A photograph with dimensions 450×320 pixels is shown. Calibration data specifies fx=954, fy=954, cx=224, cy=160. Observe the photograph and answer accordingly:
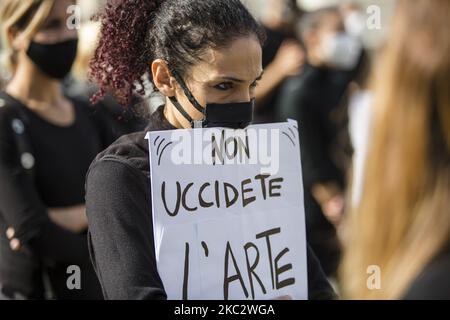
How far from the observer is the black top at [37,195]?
10.6 feet

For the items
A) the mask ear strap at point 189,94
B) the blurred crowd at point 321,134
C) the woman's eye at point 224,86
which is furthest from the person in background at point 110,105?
the woman's eye at point 224,86

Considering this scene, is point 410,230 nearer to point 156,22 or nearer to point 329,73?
point 156,22

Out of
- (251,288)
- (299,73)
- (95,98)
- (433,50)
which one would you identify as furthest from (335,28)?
(433,50)

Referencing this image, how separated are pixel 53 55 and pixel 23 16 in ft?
0.58

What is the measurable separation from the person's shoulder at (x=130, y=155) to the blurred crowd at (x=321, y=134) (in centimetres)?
33

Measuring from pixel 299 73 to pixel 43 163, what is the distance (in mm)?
3463

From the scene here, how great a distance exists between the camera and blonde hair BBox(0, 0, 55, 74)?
3.46 m

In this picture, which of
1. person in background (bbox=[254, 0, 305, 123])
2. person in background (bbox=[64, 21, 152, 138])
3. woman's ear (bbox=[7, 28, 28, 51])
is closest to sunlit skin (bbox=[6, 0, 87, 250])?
woman's ear (bbox=[7, 28, 28, 51])

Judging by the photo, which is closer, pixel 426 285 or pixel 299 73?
pixel 426 285

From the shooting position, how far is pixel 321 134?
5980mm

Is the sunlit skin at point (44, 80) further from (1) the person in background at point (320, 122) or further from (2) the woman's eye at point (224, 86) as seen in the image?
(1) the person in background at point (320, 122)

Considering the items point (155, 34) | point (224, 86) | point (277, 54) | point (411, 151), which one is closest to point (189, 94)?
point (224, 86)
